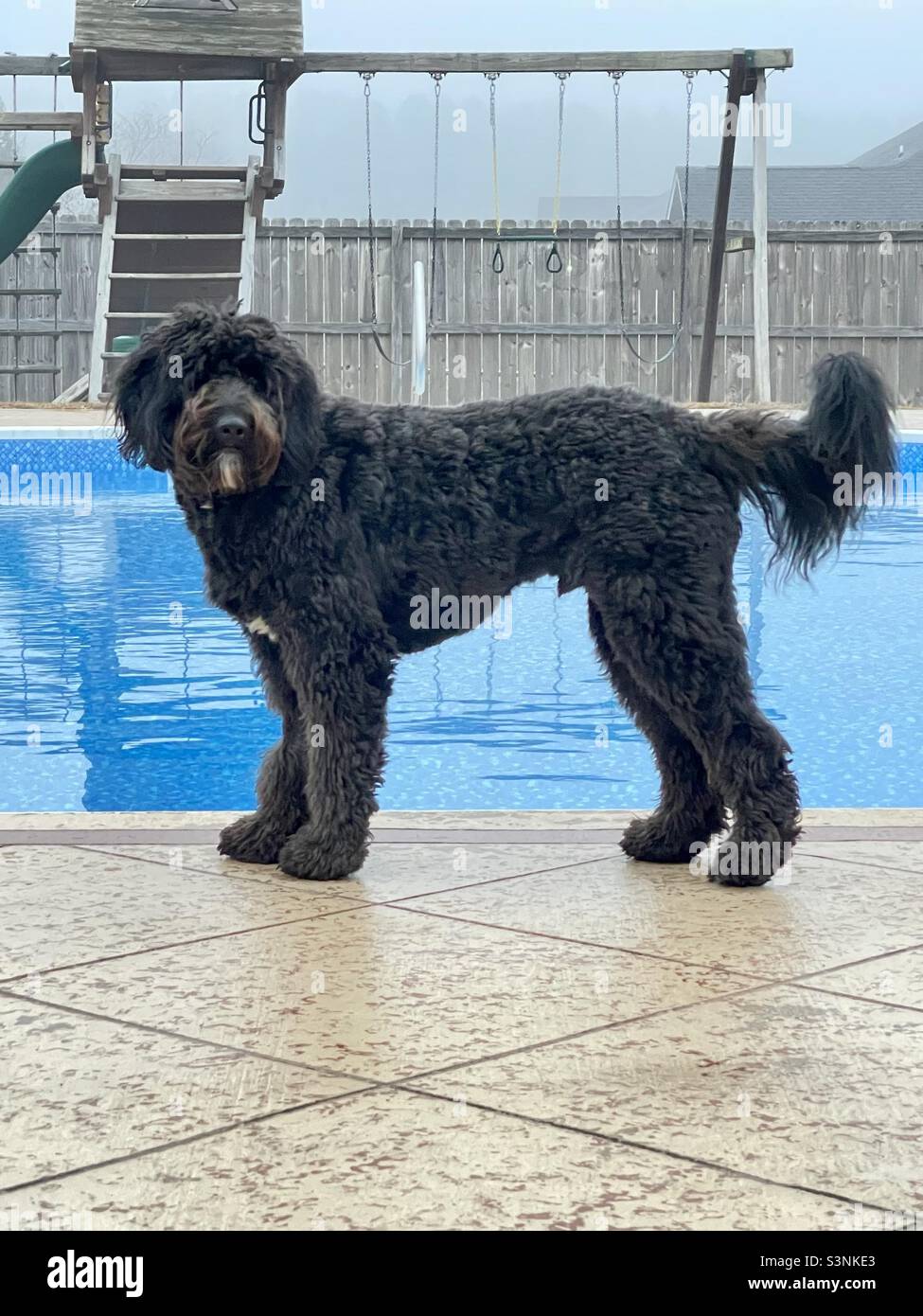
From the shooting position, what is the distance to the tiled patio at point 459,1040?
2.31m

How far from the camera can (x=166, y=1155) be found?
96.0 inches

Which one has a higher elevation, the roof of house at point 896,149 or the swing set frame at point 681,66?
the roof of house at point 896,149

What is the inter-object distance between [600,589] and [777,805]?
2.46 feet

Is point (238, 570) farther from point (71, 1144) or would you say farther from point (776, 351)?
point (776, 351)

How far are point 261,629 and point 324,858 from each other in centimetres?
68

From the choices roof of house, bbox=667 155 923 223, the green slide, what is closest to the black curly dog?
the green slide

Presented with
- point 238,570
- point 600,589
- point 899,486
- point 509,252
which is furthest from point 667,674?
point 509,252

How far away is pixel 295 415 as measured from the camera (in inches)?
171

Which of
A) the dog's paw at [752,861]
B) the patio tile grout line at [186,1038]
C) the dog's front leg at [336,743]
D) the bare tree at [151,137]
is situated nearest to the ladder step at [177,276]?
the dog's front leg at [336,743]

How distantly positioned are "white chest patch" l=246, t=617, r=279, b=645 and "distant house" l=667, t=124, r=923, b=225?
3398cm

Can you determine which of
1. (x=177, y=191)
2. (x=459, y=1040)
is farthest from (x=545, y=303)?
(x=459, y=1040)

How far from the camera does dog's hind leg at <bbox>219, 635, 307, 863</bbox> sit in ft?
14.8

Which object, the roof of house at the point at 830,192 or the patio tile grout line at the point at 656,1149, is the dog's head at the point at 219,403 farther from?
the roof of house at the point at 830,192
